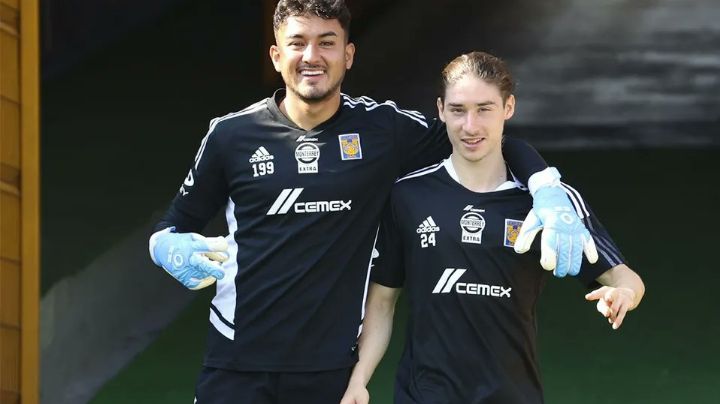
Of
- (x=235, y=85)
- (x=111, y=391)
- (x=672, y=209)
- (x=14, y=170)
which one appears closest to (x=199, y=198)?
(x=14, y=170)

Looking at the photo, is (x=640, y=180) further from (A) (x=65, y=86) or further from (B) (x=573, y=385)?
(A) (x=65, y=86)

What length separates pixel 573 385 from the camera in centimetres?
619

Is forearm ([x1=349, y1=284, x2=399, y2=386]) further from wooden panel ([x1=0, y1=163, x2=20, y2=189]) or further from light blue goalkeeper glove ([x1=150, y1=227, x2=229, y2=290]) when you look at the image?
wooden panel ([x1=0, y1=163, x2=20, y2=189])

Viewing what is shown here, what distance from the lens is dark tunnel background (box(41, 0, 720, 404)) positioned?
6504mm

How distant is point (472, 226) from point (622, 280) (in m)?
0.43

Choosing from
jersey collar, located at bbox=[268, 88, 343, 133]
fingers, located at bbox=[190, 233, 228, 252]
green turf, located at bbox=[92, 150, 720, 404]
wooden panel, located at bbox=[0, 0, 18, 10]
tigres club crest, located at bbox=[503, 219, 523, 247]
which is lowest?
green turf, located at bbox=[92, 150, 720, 404]

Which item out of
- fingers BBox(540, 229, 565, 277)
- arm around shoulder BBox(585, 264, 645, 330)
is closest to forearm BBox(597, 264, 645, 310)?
arm around shoulder BBox(585, 264, 645, 330)

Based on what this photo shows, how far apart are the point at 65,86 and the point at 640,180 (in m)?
4.95

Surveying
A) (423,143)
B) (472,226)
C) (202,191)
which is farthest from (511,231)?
(202,191)

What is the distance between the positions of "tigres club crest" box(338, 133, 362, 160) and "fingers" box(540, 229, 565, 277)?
2.39ft

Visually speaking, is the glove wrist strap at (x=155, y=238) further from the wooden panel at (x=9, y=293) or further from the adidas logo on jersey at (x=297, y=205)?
the wooden panel at (x=9, y=293)

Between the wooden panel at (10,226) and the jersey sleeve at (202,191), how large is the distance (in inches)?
32.8

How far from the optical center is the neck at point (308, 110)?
386 cm

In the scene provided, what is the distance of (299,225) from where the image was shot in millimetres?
3779
